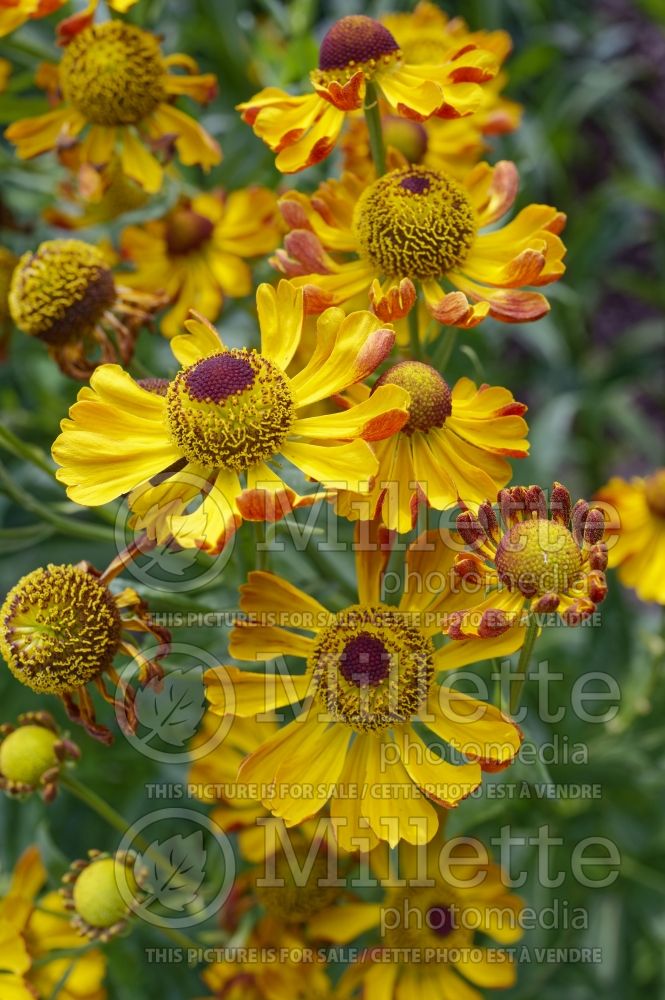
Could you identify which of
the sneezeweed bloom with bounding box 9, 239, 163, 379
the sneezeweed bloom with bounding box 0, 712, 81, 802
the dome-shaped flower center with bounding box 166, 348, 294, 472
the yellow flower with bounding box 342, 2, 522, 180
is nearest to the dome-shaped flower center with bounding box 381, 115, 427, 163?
the yellow flower with bounding box 342, 2, 522, 180

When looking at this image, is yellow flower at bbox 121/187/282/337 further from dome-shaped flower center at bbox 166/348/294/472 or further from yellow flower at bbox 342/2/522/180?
dome-shaped flower center at bbox 166/348/294/472

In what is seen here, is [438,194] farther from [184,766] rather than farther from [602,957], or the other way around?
[602,957]

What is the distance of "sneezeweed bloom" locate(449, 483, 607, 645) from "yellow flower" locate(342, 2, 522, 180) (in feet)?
1.49

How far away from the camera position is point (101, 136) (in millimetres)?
1485

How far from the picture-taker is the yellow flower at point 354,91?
44.8 inches

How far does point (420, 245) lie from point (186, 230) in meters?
0.49

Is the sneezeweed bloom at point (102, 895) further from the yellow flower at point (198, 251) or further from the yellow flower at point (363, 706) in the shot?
the yellow flower at point (198, 251)

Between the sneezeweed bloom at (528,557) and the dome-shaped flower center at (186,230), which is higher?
the dome-shaped flower center at (186,230)

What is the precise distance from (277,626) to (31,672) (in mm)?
230

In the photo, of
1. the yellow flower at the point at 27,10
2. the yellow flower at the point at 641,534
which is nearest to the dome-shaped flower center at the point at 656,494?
the yellow flower at the point at 641,534

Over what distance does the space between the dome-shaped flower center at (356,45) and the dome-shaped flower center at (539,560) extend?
0.54 meters

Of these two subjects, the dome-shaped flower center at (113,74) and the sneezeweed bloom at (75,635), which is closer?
the sneezeweed bloom at (75,635)

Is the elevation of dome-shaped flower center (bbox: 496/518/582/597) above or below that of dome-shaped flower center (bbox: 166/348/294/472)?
below

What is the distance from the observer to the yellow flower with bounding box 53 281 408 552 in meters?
1.01
